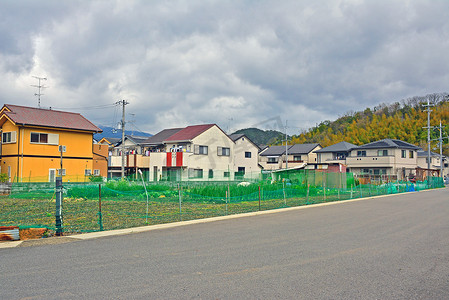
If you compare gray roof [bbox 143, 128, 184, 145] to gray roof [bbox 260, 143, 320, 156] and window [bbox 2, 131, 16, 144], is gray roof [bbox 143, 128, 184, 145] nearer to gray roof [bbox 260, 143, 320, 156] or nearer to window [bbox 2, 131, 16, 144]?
window [bbox 2, 131, 16, 144]

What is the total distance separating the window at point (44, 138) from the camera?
33969mm

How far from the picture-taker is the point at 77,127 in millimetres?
36688

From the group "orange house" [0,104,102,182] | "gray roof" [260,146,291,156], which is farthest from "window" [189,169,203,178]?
"gray roof" [260,146,291,156]

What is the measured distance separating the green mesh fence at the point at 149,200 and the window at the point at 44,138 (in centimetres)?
789

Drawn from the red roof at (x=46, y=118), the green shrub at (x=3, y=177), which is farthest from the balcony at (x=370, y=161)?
the green shrub at (x=3, y=177)

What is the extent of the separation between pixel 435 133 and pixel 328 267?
318 ft

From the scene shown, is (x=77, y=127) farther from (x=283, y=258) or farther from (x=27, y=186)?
(x=283, y=258)

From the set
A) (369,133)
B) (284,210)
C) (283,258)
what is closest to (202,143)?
(284,210)

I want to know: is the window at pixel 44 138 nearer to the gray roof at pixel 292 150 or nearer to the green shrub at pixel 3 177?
the green shrub at pixel 3 177

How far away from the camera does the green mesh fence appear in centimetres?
1480

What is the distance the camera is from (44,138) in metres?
34.6

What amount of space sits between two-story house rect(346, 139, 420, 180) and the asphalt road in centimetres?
5190

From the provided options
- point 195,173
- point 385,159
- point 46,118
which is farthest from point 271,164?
point 46,118

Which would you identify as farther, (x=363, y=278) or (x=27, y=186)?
(x=27, y=186)
